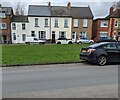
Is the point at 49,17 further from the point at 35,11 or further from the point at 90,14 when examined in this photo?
the point at 90,14

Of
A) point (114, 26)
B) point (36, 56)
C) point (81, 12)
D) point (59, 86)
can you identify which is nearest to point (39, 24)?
point (81, 12)

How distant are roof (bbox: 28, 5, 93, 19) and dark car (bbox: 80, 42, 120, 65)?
1387 inches

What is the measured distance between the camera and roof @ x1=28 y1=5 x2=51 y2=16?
46.2m

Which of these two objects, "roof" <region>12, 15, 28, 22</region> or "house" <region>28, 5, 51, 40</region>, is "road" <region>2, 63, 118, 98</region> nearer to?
"house" <region>28, 5, 51, 40</region>

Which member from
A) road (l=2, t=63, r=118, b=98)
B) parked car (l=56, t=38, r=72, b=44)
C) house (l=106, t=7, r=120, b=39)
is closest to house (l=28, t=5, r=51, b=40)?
parked car (l=56, t=38, r=72, b=44)

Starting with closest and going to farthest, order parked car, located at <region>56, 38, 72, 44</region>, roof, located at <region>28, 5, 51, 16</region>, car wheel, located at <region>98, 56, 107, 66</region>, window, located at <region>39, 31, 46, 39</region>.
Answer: car wheel, located at <region>98, 56, 107, 66</region>
parked car, located at <region>56, 38, 72, 44</region>
window, located at <region>39, 31, 46, 39</region>
roof, located at <region>28, 5, 51, 16</region>

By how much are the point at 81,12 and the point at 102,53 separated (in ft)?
127

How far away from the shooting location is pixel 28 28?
4538 centimetres

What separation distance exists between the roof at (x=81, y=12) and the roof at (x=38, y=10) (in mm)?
6496

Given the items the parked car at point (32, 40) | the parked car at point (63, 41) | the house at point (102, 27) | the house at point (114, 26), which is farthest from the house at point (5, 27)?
the house at point (114, 26)

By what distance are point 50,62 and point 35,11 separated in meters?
36.1

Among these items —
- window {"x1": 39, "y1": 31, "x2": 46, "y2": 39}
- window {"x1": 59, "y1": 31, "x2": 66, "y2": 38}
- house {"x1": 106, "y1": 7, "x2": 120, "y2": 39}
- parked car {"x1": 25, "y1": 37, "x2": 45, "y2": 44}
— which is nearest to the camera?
parked car {"x1": 25, "y1": 37, "x2": 45, "y2": 44}

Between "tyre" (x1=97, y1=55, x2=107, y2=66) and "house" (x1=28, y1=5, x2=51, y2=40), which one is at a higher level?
"house" (x1=28, y1=5, x2=51, y2=40)

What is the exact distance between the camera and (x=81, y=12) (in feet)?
163
